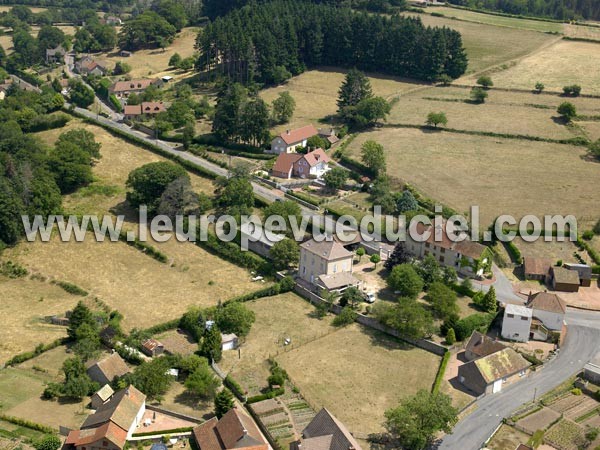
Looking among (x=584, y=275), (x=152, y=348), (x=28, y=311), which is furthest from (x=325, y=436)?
(x=584, y=275)

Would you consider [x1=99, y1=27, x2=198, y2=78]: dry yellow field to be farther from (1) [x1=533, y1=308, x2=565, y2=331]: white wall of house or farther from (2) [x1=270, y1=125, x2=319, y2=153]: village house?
(1) [x1=533, y1=308, x2=565, y2=331]: white wall of house

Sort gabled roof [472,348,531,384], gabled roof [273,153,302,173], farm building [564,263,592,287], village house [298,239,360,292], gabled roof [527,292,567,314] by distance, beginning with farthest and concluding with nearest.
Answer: gabled roof [273,153,302,173], farm building [564,263,592,287], village house [298,239,360,292], gabled roof [527,292,567,314], gabled roof [472,348,531,384]

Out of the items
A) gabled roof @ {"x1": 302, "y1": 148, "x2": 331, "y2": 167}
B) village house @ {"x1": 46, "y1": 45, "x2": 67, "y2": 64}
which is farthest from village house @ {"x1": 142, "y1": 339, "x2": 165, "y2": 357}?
village house @ {"x1": 46, "y1": 45, "x2": 67, "y2": 64}

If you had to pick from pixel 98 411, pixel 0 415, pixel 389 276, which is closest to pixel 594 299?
pixel 389 276

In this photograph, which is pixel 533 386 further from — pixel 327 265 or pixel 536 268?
pixel 327 265

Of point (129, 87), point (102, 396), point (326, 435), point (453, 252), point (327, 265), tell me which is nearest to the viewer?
point (326, 435)
